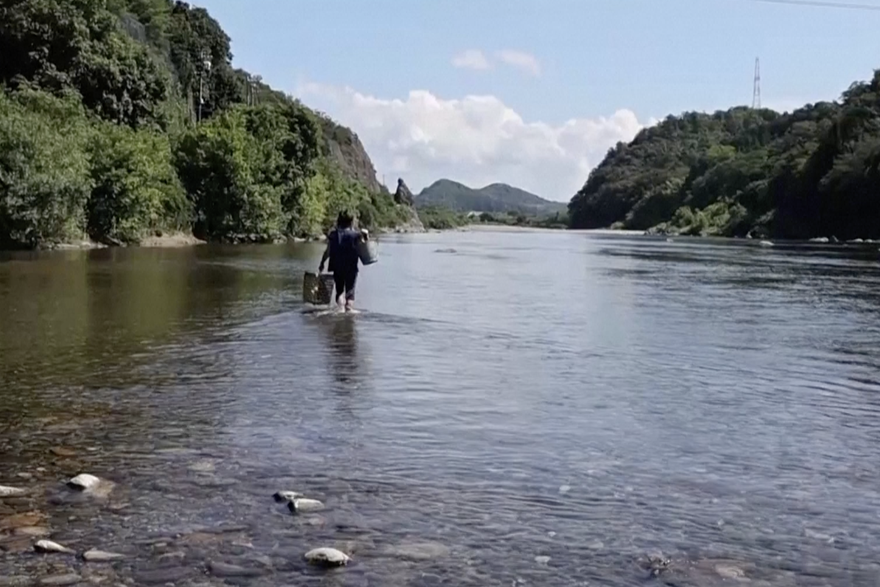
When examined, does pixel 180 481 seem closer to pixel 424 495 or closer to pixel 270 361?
pixel 424 495

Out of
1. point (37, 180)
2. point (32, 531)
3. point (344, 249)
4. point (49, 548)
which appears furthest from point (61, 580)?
point (37, 180)

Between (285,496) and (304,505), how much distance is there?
240 millimetres

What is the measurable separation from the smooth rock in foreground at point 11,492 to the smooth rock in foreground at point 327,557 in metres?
2.46

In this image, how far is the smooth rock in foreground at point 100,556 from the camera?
19.1 ft

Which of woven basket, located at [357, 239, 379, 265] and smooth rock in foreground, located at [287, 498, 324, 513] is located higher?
woven basket, located at [357, 239, 379, 265]

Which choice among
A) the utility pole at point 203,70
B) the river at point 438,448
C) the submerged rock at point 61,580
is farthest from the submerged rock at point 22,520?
the utility pole at point 203,70

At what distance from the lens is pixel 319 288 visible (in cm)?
2147

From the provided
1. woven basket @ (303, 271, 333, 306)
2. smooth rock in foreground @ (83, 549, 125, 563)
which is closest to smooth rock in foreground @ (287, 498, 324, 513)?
smooth rock in foreground @ (83, 549, 125, 563)

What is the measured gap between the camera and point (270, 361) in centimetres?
1395

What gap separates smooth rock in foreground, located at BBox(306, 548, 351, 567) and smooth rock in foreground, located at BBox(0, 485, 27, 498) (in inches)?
96.8

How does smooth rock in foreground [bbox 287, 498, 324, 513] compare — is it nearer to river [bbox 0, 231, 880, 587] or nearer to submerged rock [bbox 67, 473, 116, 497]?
river [bbox 0, 231, 880, 587]

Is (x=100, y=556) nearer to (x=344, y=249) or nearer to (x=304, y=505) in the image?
(x=304, y=505)

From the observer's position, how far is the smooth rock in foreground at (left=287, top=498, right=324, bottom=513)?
6.85 meters

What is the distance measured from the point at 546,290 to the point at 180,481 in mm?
23224
